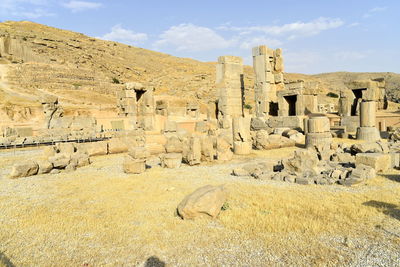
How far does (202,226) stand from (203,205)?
14.8 inches

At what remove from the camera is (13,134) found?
18.2 meters

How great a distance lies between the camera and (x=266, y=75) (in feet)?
63.6

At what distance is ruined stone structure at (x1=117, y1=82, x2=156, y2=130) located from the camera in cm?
1836

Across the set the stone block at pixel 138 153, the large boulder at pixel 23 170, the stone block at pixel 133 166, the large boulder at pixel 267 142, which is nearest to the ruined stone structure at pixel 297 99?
the large boulder at pixel 267 142

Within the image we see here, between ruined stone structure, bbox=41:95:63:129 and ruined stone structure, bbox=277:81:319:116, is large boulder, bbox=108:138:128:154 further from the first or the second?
ruined stone structure, bbox=277:81:319:116

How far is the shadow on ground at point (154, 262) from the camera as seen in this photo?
3429 millimetres

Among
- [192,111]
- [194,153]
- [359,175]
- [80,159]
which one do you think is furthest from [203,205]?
[192,111]

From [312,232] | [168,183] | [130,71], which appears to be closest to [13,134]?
[168,183]

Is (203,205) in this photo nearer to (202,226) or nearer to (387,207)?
(202,226)

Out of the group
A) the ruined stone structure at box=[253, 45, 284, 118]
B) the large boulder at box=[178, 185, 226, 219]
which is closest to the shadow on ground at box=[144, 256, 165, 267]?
the large boulder at box=[178, 185, 226, 219]

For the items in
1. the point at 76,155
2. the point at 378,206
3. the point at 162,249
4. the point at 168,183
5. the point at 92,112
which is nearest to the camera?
the point at 162,249

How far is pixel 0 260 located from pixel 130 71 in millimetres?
60691

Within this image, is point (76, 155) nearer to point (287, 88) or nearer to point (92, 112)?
point (287, 88)

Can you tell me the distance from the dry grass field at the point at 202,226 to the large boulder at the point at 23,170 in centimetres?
128
